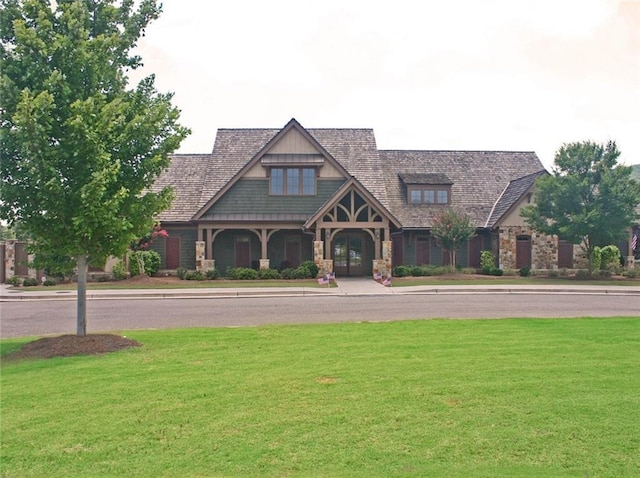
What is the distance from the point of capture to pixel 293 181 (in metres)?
31.5

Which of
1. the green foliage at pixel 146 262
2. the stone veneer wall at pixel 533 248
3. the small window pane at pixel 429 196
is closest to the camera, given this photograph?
the green foliage at pixel 146 262

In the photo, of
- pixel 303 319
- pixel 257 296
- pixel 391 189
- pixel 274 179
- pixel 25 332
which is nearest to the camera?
pixel 25 332

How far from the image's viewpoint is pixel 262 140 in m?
35.5

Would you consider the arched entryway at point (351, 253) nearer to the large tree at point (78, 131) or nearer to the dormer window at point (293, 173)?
the dormer window at point (293, 173)

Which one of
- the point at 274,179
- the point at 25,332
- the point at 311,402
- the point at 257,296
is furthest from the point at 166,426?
the point at 274,179

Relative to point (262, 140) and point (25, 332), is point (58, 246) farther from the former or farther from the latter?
point (262, 140)

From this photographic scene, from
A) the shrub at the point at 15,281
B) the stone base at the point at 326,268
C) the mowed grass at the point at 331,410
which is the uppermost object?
the stone base at the point at 326,268

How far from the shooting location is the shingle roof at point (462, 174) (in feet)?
111

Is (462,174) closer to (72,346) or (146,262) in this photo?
(146,262)

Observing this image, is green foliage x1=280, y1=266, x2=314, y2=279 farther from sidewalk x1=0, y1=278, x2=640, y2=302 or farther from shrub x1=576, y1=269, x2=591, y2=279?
shrub x1=576, y1=269, x2=591, y2=279

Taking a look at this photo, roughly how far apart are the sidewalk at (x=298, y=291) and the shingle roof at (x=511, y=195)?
809 cm

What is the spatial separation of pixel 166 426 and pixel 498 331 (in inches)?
312

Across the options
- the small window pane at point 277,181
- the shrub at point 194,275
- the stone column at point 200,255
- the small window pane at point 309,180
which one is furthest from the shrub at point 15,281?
the small window pane at point 309,180

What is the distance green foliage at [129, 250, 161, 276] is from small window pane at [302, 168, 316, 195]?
904 centimetres
